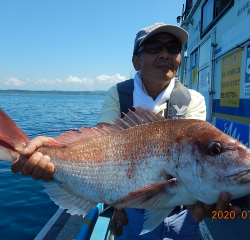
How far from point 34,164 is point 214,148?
1.63 meters

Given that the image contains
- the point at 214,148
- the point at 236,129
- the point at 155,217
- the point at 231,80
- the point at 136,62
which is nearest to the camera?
the point at 214,148

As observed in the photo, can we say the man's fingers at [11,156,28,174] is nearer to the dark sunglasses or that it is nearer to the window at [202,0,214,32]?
the dark sunglasses

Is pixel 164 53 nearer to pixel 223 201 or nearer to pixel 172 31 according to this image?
pixel 172 31

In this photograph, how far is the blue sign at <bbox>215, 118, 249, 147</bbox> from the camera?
9.91ft

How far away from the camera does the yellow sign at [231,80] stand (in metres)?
3.38

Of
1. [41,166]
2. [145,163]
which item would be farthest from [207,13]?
[41,166]

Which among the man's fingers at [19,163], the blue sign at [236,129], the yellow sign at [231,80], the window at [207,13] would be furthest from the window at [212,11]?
the man's fingers at [19,163]

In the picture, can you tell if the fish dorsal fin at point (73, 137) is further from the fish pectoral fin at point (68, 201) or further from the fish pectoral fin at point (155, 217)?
the fish pectoral fin at point (155, 217)

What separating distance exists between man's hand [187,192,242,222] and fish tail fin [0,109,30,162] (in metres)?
1.73

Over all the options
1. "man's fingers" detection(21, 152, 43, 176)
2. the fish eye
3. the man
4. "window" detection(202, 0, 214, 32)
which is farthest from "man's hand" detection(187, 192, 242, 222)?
"window" detection(202, 0, 214, 32)

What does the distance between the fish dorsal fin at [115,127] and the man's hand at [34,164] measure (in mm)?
135

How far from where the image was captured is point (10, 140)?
1964 millimetres

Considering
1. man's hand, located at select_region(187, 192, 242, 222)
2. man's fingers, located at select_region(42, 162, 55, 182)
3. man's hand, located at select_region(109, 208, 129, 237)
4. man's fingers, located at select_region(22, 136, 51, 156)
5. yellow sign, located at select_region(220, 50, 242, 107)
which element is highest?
yellow sign, located at select_region(220, 50, 242, 107)

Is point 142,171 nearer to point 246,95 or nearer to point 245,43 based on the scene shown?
point 246,95
